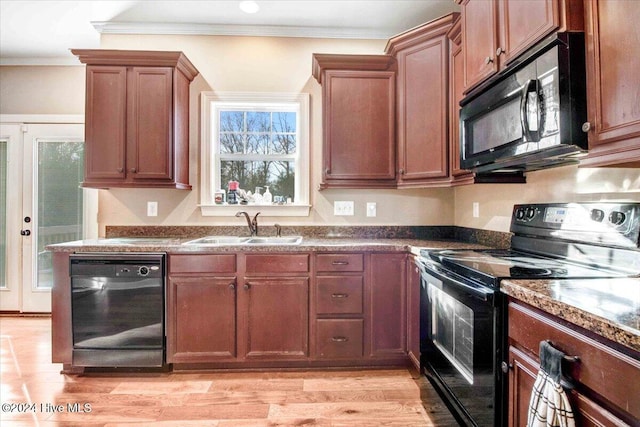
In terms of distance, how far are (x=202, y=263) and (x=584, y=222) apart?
7.17 ft

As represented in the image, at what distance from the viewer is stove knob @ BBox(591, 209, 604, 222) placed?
4.77 ft

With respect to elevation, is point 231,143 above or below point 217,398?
above

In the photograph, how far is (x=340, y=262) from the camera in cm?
236

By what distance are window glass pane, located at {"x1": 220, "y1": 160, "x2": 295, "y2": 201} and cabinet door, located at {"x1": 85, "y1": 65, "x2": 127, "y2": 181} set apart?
3.01ft

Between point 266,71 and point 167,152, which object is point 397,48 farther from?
point 167,152

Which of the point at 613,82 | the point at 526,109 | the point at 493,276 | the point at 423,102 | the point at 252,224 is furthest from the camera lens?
the point at 252,224

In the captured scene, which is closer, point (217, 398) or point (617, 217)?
point (617, 217)

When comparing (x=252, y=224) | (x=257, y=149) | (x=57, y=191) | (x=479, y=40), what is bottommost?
(x=252, y=224)

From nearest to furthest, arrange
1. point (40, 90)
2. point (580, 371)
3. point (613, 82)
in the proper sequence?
point (580, 371) → point (613, 82) → point (40, 90)

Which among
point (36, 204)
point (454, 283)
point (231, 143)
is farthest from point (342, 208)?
point (36, 204)

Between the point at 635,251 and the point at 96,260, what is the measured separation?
9.50 feet

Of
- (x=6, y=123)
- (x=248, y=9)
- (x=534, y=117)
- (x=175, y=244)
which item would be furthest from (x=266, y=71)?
(x=6, y=123)

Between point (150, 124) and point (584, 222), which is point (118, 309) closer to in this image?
point (150, 124)

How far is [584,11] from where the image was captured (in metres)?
1.23
